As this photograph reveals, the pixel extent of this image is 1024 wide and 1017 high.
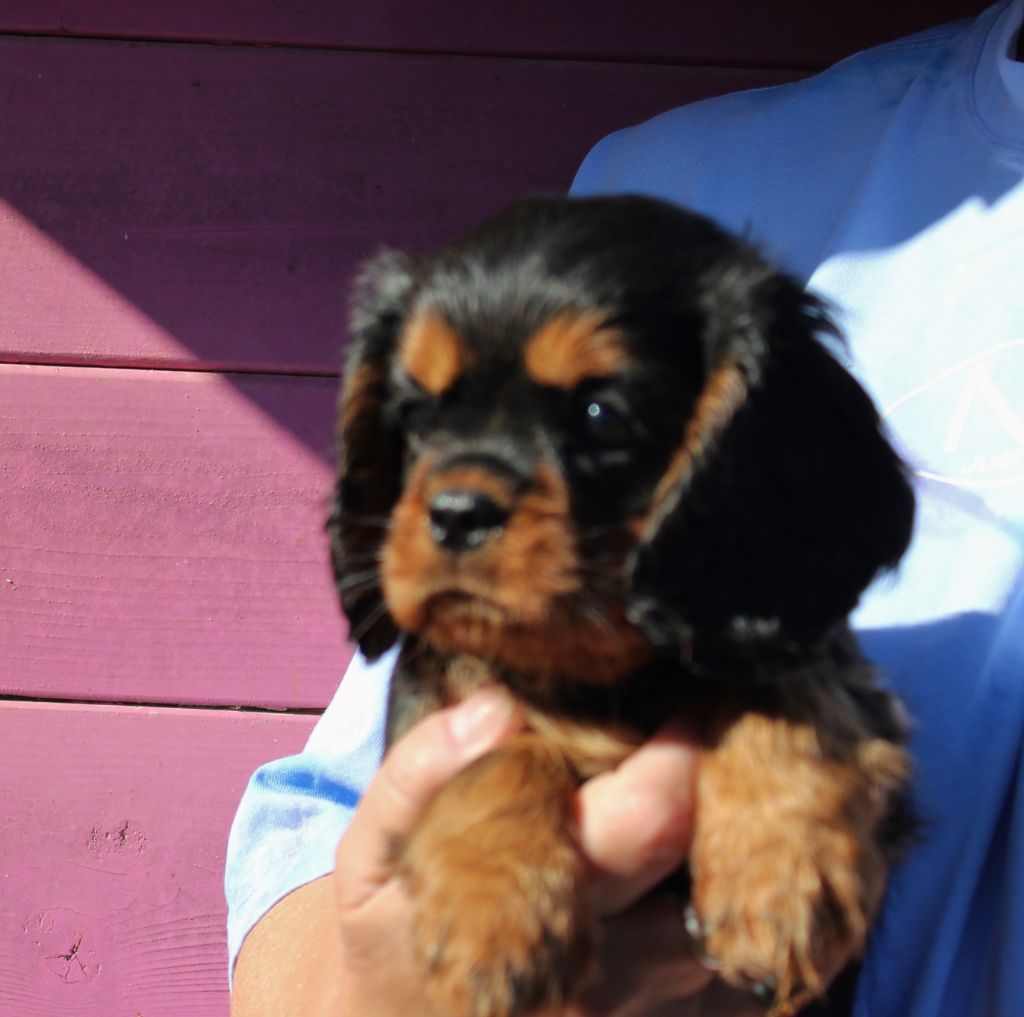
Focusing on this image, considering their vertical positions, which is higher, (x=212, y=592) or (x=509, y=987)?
(x=509, y=987)

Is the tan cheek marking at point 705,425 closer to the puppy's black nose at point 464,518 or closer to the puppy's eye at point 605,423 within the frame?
the puppy's eye at point 605,423

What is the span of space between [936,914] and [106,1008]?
Answer: 2178 millimetres

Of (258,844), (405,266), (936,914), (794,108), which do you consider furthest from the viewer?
(794,108)

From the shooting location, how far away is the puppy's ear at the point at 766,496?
1147mm

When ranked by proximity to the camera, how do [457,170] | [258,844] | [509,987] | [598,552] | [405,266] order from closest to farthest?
[509,987], [598,552], [405,266], [258,844], [457,170]

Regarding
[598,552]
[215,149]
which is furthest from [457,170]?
[598,552]

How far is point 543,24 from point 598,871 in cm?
195

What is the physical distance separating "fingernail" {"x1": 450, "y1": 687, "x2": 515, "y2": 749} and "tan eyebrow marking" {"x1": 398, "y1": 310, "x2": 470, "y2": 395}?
39 centimetres

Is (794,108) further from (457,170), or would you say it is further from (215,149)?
(215,149)

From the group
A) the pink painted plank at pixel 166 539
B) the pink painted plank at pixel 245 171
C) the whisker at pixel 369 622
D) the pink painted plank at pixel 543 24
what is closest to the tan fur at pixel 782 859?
the whisker at pixel 369 622

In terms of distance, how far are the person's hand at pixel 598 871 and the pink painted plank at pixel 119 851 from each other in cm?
134

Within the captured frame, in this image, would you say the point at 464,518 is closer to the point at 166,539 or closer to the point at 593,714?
the point at 593,714

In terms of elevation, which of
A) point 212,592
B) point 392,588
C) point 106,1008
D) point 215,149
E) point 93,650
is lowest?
point 106,1008

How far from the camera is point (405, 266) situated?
1557mm
